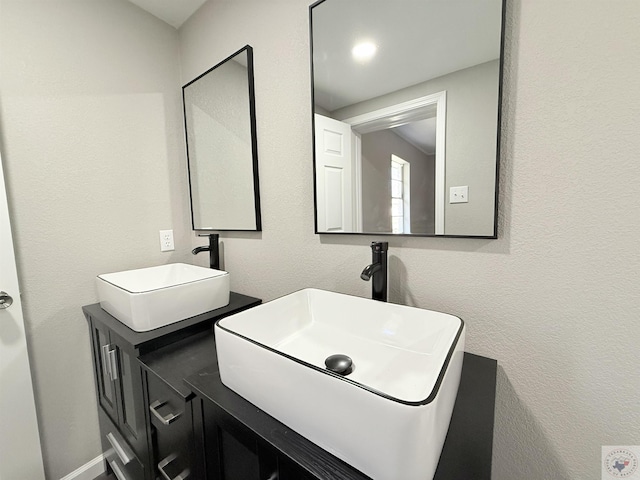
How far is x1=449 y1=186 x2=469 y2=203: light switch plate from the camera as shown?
2.59 ft

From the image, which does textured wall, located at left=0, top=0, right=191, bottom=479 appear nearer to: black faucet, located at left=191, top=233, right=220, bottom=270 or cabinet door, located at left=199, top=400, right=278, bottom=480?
black faucet, located at left=191, top=233, right=220, bottom=270

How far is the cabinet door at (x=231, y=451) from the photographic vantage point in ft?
1.83

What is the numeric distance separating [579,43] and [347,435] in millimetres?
948

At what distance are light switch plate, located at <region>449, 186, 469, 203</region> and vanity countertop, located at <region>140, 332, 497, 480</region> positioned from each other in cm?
46

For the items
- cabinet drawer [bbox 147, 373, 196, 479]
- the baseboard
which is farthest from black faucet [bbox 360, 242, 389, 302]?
the baseboard

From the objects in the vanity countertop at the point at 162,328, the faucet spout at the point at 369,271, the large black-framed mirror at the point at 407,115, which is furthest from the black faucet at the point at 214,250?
the faucet spout at the point at 369,271

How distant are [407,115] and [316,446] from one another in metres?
0.91

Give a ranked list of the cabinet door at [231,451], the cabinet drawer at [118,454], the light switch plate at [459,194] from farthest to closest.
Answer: the cabinet drawer at [118,454]
the light switch plate at [459,194]
the cabinet door at [231,451]

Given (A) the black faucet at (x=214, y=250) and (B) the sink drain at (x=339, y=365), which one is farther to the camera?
(A) the black faucet at (x=214, y=250)

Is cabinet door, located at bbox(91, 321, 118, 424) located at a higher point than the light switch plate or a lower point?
lower

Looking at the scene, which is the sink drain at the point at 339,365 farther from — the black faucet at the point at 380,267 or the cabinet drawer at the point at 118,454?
the cabinet drawer at the point at 118,454

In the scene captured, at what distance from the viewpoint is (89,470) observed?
138 centimetres

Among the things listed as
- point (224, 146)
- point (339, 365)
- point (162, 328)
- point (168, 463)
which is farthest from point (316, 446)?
point (224, 146)

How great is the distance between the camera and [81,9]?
1274mm
